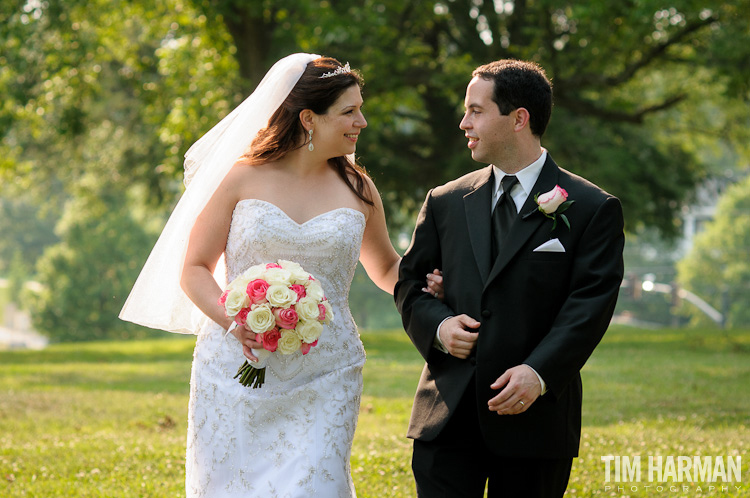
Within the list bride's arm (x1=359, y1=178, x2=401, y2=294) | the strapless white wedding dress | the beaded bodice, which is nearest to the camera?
the strapless white wedding dress

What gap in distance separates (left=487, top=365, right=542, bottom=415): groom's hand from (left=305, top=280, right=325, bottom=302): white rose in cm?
89

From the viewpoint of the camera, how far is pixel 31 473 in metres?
6.92

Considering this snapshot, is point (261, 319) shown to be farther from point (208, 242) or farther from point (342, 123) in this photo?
point (342, 123)

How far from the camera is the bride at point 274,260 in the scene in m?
4.28

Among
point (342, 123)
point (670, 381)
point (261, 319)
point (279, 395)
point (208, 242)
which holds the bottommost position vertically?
point (670, 381)

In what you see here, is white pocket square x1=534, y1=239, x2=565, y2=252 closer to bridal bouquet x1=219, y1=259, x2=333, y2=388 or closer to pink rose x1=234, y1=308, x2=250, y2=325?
bridal bouquet x1=219, y1=259, x2=333, y2=388

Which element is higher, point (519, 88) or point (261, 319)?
point (519, 88)

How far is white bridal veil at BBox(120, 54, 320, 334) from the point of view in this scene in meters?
4.61

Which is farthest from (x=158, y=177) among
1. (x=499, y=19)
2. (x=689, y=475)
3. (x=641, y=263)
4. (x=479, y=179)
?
(x=641, y=263)

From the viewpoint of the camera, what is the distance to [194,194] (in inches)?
183

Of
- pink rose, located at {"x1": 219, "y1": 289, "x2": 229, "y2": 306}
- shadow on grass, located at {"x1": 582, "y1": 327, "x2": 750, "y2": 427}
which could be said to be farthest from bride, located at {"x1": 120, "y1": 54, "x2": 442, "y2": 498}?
shadow on grass, located at {"x1": 582, "y1": 327, "x2": 750, "y2": 427}

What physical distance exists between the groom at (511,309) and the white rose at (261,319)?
2.11 ft

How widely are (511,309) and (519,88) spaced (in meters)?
0.97

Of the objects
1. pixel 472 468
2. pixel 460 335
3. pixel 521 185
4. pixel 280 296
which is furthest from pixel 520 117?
pixel 472 468
